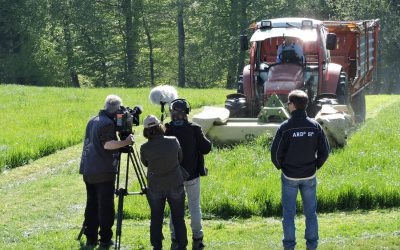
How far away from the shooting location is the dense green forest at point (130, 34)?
49094 mm

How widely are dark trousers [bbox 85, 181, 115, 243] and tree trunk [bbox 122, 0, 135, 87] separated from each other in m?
43.0

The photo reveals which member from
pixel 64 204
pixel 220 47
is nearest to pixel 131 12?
pixel 220 47

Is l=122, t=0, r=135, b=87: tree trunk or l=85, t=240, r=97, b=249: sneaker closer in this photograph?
l=85, t=240, r=97, b=249: sneaker

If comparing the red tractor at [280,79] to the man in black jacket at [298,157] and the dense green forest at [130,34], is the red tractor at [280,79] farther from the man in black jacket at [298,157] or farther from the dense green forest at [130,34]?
the dense green forest at [130,34]

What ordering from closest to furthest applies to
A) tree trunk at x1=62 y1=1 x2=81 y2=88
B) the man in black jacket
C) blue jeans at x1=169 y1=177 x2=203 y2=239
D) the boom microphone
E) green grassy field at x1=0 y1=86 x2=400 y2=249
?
the man in black jacket < blue jeans at x1=169 y1=177 x2=203 y2=239 < the boom microphone < green grassy field at x1=0 y1=86 x2=400 y2=249 < tree trunk at x1=62 y1=1 x2=81 y2=88

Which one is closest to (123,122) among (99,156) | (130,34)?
(99,156)

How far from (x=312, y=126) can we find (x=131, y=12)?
44.3 meters

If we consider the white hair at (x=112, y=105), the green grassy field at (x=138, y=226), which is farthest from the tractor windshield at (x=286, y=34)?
the white hair at (x=112, y=105)

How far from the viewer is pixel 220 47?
167 ft

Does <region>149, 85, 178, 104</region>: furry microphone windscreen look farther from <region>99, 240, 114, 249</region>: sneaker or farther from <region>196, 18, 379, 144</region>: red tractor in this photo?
<region>196, 18, 379, 144</region>: red tractor

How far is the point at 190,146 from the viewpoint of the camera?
315 inches

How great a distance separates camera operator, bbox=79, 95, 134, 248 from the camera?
8258 mm

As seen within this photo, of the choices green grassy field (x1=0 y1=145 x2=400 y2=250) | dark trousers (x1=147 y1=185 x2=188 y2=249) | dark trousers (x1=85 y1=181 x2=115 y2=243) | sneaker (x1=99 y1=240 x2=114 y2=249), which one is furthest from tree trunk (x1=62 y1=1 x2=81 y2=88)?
dark trousers (x1=147 y1=185 x2=188 y2=249)

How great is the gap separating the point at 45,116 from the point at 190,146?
490 inches
